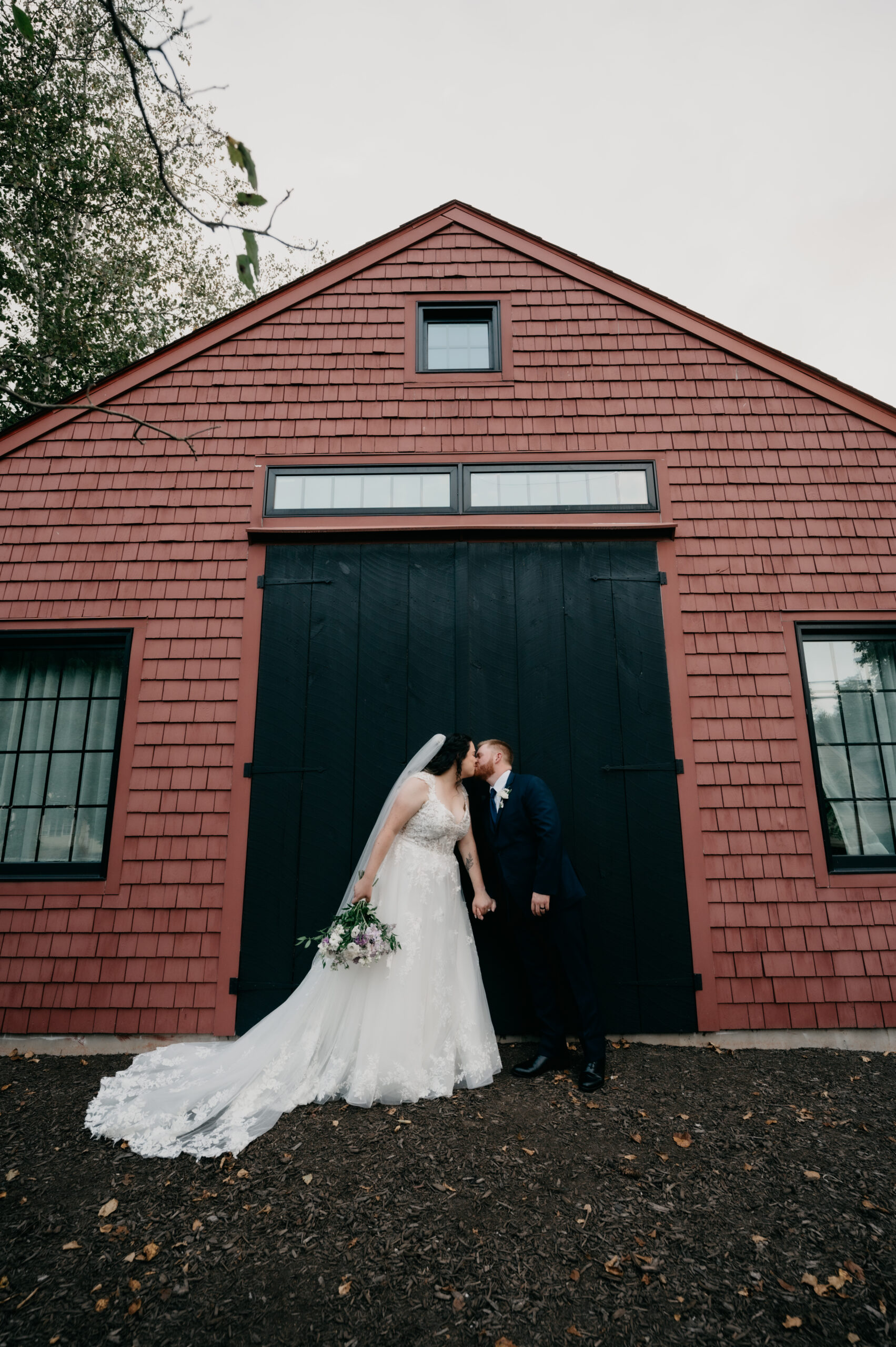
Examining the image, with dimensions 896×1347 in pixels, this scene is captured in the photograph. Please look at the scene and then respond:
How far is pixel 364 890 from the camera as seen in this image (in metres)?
3.73

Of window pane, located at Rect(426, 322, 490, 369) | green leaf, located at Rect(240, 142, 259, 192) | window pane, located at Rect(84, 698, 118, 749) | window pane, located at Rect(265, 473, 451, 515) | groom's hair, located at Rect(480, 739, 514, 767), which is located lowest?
groom's hair, located at Rect(480, 739, 514, 767)

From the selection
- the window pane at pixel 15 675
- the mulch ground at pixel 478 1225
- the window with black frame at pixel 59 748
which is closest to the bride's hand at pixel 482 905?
the mulch ground at pixel 478 1225

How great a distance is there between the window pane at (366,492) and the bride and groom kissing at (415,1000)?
1964 mm

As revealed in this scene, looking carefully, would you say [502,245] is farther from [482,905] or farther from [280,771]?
[482,905]

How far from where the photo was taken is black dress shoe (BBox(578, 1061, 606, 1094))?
353cm

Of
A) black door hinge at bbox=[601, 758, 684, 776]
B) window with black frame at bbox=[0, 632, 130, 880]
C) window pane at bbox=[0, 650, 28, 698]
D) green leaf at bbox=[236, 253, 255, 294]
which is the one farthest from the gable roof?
green leaf at bbox=[236, 253, 255, 294]

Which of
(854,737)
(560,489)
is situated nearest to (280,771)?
(560,489)

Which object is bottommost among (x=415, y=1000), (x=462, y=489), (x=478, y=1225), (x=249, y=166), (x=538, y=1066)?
(x=478, y=1225)

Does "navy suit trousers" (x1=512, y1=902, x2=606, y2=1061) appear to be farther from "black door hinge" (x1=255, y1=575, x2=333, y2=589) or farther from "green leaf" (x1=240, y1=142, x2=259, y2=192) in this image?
"green leaf" (x1=240, y1=142, x2=259, y2=192)

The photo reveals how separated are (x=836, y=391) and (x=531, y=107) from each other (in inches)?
169

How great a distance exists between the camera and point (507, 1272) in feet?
7.34

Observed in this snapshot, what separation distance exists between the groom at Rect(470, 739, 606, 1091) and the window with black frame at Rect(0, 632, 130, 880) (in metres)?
2.88

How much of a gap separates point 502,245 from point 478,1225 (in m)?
6.71

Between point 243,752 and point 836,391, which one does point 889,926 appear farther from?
point 243,752
